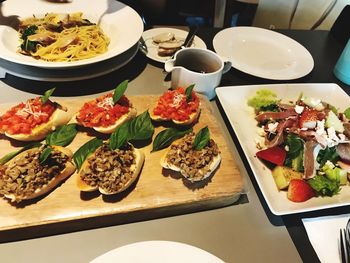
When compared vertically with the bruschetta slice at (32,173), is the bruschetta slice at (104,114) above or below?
above

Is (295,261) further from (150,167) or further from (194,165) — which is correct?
(150,167)

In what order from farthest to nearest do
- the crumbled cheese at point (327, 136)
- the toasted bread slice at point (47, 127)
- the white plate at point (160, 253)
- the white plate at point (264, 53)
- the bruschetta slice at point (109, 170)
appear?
the white plate at point (264, 53) < the crumbled cheese at point (327, 136) < the toasted bread slice at point (47, 127) < the bruschetta slice at point (109, 170) < the white plate at point (160, 253)

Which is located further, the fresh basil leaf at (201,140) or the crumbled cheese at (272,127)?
the crumbled cheese at (272,127)

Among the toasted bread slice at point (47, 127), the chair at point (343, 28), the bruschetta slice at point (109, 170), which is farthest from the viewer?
the chair at point (343, 28)

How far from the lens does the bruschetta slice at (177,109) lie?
3.51 feet

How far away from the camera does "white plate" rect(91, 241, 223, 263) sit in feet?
2.36

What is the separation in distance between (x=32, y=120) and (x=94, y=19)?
2.33 feet

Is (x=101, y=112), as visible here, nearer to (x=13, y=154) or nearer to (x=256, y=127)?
(x=13, y=154)

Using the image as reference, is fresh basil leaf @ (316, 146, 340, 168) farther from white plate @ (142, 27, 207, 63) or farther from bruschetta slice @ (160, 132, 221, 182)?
white plate @ (142, 27, 207, 63)

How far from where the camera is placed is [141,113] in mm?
1122

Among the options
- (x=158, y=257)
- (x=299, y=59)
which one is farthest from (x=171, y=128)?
(x=299, y=59)

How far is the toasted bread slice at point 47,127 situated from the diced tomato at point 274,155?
617 mm

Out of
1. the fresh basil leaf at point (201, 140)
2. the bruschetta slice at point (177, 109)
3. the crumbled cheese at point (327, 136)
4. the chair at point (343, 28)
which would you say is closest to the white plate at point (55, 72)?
the bruschetta slice at point (177, 109)

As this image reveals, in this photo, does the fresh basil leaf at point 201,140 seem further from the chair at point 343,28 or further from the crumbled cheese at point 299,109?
the chair at point 343,28
